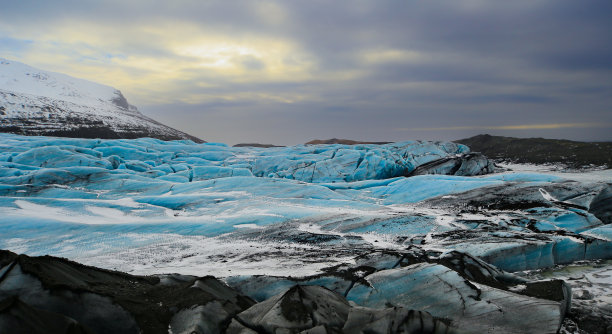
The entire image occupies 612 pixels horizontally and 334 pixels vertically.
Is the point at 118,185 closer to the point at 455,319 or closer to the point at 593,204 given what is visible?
the point at 455,319

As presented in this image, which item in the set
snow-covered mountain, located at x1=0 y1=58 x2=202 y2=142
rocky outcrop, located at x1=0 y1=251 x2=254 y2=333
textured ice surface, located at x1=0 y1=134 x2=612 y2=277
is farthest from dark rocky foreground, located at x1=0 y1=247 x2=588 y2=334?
snow-covered mountain, located at x1=0 y1=58 x2=202 y2=142

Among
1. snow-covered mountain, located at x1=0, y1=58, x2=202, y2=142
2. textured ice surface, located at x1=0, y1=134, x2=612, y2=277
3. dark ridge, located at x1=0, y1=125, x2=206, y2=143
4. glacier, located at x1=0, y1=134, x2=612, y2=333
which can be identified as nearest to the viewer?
glacier, located at x1=0, y1=134, x2=612, y2=333

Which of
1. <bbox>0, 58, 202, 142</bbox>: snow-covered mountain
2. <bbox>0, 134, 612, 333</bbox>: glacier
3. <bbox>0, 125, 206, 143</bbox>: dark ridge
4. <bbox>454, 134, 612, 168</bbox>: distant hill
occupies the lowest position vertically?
<bbox>0, 134, 612, 333</bbox>: glacier

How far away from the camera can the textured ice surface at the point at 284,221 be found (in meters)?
8.71

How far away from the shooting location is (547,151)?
159 ft

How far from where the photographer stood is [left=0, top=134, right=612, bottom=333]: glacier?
17.8 ft

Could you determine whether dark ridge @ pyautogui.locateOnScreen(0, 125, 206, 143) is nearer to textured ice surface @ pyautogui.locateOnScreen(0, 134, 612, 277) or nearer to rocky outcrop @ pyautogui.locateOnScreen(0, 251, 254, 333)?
textured ice surface @ pyautogui.locateOnScreen(0, 134, 612, 277)

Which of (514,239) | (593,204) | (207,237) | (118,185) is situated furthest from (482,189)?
(118,185)

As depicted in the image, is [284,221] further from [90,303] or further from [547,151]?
[547,151]

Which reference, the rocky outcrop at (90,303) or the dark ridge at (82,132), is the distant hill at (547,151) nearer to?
the rocky outcrop at (90,303)

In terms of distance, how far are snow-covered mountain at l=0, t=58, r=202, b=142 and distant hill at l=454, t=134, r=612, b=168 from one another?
7257 cm

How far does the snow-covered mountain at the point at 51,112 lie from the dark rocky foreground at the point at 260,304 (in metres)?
71.8

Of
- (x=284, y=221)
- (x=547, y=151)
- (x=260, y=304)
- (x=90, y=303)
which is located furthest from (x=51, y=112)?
(x=547, y=151)

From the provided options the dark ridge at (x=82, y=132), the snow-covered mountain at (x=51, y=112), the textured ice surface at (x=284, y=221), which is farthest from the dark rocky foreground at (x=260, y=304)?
the snow-covered mountain at (x=51, y=112)
